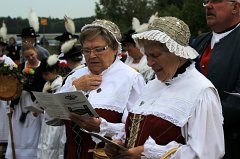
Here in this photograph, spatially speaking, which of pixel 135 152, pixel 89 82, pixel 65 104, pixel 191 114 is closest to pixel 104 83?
pixel 89 82

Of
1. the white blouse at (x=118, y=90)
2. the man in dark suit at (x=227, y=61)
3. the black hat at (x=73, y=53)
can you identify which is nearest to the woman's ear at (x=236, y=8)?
the man in dark suit at (x=227, y=61)

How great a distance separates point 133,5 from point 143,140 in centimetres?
2979

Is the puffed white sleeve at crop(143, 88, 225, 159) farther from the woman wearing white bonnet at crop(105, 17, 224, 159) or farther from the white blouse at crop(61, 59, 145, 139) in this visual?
the white blouse at crop(61, 59, 145, 139)

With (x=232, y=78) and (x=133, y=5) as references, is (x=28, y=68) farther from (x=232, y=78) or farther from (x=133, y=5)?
(x=133, y=5)

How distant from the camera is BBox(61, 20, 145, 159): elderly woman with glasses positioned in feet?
11.6

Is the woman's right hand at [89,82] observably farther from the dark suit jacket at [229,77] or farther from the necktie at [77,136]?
the dark suit jacket at [229,77]

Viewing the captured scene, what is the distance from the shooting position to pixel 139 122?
279cm

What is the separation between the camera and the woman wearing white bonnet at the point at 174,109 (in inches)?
99.5

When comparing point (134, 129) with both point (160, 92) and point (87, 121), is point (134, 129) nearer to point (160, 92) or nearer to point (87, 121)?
point (160, 92)

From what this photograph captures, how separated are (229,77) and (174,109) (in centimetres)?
99

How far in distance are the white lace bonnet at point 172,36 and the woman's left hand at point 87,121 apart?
2.60ft

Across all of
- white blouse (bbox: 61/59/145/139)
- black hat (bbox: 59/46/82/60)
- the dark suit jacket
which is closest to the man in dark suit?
the dark suit jacket

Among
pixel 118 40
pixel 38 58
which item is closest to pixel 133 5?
pixel 38 58

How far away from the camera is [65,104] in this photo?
10.4ft
